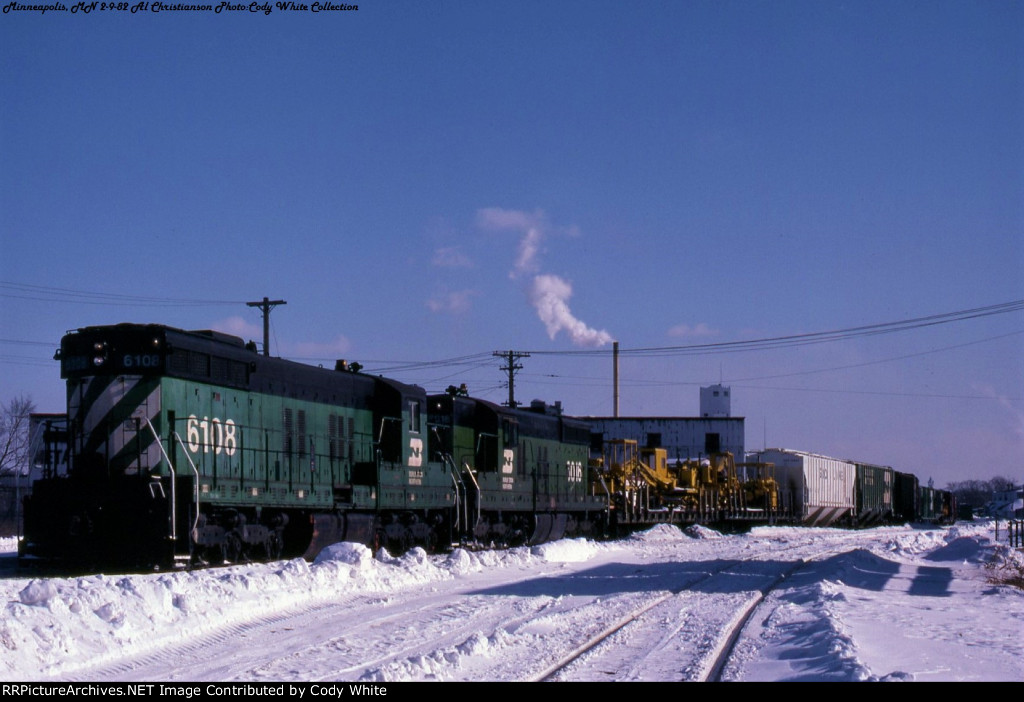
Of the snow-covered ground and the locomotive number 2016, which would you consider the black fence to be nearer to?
the snow-covered ground

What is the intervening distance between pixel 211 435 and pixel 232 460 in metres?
0.64

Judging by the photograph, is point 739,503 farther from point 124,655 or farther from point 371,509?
point 124,655

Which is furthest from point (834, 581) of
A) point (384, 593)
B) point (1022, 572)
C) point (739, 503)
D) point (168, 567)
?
point (739, 503)

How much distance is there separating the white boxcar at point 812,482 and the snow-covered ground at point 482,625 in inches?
1099

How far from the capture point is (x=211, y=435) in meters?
16.1

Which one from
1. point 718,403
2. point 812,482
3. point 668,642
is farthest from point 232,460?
point 718,403

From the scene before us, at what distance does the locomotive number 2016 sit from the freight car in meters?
0.03

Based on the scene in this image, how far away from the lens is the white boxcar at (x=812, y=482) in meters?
45.9

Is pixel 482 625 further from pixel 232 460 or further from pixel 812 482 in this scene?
pixel 812 482

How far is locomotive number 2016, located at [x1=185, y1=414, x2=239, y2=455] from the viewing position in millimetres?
15647

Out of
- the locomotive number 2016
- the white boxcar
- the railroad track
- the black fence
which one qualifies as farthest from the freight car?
the white boxcar

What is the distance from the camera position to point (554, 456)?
28.5m

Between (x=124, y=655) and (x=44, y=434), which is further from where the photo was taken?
(x=44, y=434)
